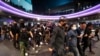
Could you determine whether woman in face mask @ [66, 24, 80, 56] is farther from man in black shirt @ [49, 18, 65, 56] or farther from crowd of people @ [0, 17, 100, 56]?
man in black shirt @ [49, 18, 65, 56]

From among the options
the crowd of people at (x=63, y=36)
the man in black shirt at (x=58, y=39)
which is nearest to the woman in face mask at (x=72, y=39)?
the crowd of people at (x=63, y=36)

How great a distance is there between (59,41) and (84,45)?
4.28 meters

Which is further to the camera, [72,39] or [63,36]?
[72,39]

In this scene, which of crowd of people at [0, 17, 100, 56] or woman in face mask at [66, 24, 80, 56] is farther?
woman in face mask at [66, 24, 80, 56]

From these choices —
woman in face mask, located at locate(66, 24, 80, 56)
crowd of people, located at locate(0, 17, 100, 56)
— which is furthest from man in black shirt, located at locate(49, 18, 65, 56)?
woman in face mask, located at locate(66, 24, 80, 56)

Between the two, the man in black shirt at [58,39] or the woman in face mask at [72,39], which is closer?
the man in black shirt at [58,39]

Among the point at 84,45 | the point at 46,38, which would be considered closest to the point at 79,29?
the point at 84,45

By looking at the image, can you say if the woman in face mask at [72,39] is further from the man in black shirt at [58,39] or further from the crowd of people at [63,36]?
the man in black shirt at [58,39]

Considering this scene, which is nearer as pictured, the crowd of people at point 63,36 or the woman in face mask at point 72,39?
the crowd of people at point 63,36

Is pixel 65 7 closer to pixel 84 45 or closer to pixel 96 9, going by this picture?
pixel 96 9

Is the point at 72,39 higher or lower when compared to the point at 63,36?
lower

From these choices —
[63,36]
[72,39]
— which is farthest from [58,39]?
[72,39]

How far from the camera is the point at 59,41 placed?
7.61 meters

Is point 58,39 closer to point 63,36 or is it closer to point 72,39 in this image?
point 63,36
